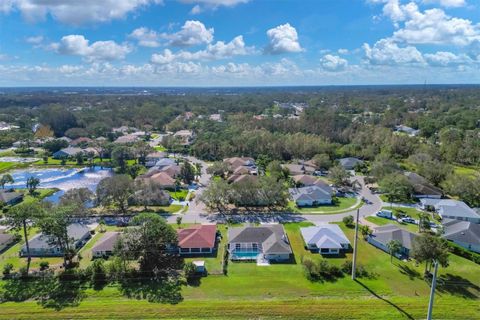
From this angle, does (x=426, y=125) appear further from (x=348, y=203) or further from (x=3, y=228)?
(x=3, y=228)

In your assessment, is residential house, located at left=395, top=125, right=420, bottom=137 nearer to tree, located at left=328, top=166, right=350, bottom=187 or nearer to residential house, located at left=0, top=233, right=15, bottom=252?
tree, located at left=328, top=166, right=350, bottom=187

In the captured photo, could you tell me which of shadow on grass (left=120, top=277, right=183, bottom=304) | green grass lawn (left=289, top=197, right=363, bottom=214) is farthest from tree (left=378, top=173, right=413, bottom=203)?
shadow on grass (left=120, top=277, right=183, bottom=304)

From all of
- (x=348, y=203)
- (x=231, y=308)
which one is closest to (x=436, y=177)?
(x=348, y=203)

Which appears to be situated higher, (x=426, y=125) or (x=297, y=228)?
(x=426, y=125)

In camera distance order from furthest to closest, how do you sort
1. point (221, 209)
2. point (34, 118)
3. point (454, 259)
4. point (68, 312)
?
1. point (34, 118)
2. point (221, 209)
3. point (454, 259)
4. point (68, 312)

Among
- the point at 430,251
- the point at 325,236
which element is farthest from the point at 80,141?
the point at 430,251

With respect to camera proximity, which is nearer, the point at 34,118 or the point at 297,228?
the point at 297,228

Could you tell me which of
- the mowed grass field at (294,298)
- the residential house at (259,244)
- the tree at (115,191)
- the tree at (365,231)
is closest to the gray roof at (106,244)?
the mowed grass field at (294,298)
